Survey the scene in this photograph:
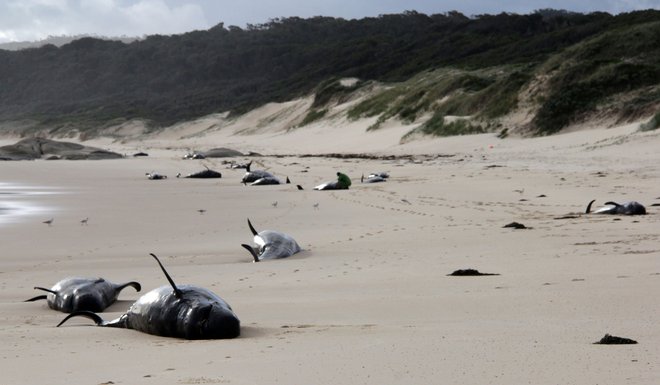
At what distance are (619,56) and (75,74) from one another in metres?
107

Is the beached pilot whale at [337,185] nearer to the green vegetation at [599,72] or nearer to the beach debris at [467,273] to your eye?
the beach debris at [467,273]

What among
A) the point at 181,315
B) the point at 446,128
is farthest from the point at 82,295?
the point at 446,128

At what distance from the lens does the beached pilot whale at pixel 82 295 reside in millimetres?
6367

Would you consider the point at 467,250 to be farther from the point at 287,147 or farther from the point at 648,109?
the point at 287,147

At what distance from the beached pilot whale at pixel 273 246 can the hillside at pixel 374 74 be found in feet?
72.9

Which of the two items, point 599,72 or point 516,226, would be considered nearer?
point 516,226

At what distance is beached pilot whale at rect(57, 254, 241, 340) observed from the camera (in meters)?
4.80

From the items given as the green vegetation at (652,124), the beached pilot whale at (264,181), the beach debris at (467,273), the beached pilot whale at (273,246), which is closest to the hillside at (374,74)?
the green vegetation at (652,124)

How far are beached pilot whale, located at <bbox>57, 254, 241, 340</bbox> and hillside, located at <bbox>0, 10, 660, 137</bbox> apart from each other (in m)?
26.2

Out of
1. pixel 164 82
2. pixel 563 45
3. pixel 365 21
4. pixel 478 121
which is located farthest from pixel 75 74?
pixel 478 121

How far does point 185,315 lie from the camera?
483 centimetres

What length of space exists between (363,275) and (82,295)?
2377 mm

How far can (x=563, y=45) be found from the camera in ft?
210

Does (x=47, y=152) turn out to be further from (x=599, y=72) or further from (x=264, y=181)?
(x=599, y=72)
